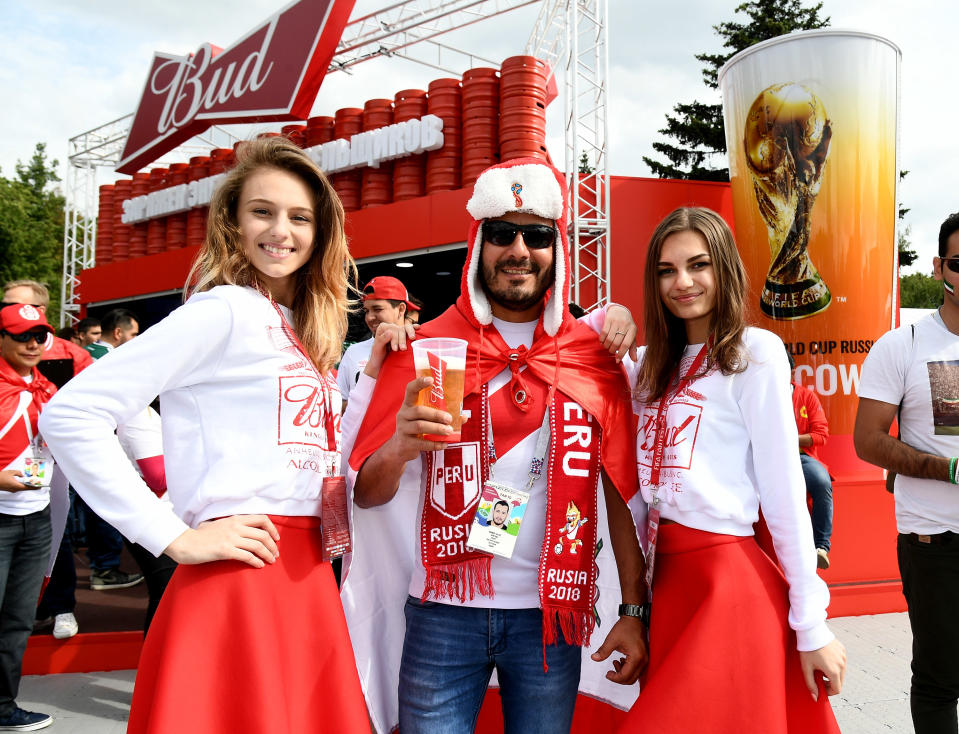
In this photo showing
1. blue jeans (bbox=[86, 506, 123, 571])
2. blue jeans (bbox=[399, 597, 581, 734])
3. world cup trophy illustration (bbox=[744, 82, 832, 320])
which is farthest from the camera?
blue jeans (bbox=[86, 506, 123, 571])

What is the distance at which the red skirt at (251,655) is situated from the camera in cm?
136

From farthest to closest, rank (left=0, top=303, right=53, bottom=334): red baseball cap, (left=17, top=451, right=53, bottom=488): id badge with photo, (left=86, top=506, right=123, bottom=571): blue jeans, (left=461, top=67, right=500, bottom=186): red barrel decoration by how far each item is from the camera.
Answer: (left=461, top=67, right=500, bottom=186): red barrel decoration < (left=86, top=506, right=123, bottom=571): blue jeans < (left=0, top=303, right=53, bottom=334): red baseball cap < (left=17, top=451, right=53, bottom=488): id badge with photo

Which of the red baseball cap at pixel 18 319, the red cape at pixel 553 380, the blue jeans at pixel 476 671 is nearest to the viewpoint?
the blue jeans at pixel 476 671

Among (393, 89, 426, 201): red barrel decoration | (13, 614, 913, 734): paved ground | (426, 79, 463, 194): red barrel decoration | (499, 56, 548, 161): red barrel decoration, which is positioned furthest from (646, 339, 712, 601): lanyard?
(393, 89, 426, 201): red barrel decoration

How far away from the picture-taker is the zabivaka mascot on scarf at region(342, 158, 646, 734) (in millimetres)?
1794

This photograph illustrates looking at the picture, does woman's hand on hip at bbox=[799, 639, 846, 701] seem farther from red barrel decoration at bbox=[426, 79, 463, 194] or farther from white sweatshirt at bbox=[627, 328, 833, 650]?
red barrel decoration at bbox=[426, 79, 463, 194]

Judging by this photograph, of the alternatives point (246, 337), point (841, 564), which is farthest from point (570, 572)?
point (841, 564)

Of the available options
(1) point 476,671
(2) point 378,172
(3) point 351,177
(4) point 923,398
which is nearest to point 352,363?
(1) point 476,671

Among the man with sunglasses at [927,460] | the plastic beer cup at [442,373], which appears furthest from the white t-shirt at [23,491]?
the man with sunglasses at [927,460]

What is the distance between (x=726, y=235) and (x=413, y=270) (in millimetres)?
9465

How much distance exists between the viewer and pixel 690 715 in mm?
1641

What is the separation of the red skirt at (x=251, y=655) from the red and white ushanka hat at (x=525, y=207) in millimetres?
880

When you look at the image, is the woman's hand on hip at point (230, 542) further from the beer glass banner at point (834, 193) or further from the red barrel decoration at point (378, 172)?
the red barrel decoration at point (378, 172)

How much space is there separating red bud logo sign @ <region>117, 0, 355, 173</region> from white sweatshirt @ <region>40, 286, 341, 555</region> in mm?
10548
